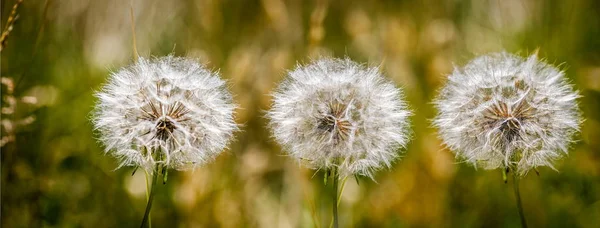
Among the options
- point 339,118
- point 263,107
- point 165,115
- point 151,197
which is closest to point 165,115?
point 165,115

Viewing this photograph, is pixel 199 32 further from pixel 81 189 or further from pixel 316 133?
pixel 316 133

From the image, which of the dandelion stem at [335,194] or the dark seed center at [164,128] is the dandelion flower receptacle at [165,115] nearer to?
the dark seed center at [164,128]

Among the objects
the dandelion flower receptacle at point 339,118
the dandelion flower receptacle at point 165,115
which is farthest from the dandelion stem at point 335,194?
the dandelion flower receptacle at point 165,115

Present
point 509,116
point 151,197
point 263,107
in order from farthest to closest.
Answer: point 263,107 → point 509,116 → point 151,197

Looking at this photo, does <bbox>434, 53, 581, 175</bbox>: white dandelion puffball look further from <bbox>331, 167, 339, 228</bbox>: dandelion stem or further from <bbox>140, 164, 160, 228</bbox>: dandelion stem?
<bbox>140, 164, 160, 228</bbox>: dandelion stem

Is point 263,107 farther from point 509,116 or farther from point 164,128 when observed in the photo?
point 509,116

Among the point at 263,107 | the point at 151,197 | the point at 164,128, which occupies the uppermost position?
the point at 263,107

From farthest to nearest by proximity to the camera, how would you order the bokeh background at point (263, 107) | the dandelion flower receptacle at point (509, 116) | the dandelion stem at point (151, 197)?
the bokeh background at point (263, 107) < the dandelion flower receptacle at point (509, 116) < the dandelion stem at point (151, 197)

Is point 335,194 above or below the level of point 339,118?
below
